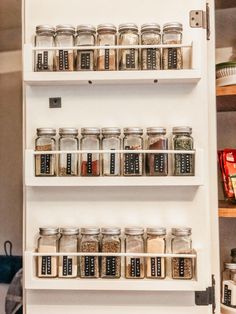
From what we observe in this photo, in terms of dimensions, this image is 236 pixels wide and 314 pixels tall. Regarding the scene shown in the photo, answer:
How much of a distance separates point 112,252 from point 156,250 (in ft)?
0.42

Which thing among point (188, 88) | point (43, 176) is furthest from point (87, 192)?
point (188, 88)

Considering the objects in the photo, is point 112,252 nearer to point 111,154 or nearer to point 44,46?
point 111,154

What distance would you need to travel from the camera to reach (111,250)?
132 centimetres

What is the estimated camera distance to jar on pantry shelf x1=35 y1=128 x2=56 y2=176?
1.34m

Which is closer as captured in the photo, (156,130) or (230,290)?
(156,130)

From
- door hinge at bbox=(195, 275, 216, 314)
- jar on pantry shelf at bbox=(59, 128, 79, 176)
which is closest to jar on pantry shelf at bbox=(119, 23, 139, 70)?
jar on pantry shelf at bbox=(59, 128, 79, 176)

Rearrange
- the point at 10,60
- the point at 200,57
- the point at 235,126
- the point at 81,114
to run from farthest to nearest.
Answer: the point at 10,60 → the point at 235,126 → the point at 81,114 → the point at 200,57

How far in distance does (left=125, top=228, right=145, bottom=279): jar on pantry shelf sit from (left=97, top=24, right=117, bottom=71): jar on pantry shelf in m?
0.49

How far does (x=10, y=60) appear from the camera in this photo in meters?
2.01

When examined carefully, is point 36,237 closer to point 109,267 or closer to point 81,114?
point 109,267

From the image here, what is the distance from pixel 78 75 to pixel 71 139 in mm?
193

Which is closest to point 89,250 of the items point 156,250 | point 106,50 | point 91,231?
point 91,231

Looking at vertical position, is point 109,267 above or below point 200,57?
below

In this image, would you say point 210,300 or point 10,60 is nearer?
point 210,300
